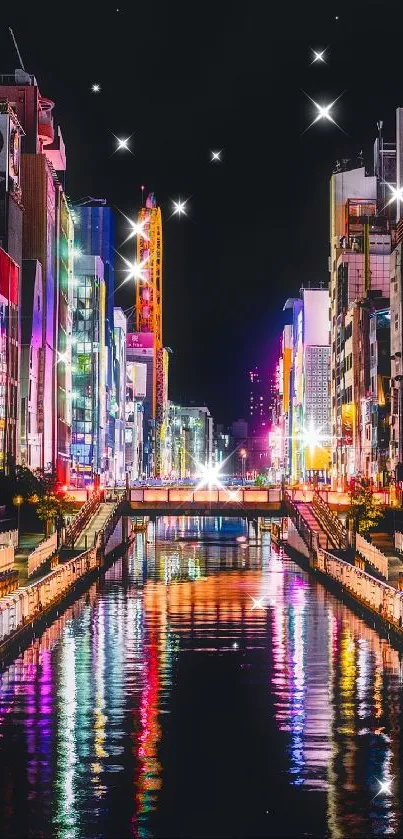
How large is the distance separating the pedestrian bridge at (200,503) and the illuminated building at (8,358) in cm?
1891

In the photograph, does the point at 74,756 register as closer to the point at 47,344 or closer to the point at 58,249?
the point at 47,344

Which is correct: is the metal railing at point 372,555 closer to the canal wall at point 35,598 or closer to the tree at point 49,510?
the canal wall at point 35,598

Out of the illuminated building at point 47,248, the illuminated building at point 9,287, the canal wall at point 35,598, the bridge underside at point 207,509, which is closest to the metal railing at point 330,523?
the bridge underside at point 207,509

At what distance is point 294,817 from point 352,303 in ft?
585

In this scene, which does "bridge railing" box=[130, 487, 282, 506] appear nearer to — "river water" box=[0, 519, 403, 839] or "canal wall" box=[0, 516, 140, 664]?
"canal wall" box=[0, 516, 140, 664]

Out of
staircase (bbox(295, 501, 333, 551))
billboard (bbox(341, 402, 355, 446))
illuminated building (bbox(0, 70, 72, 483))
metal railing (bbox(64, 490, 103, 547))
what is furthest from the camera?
billboard (bbox(341, 402, 355, 446))

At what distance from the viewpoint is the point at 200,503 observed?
367ft

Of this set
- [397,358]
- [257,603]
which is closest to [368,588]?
[257,603]

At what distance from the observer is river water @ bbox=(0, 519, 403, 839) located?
Result: 2303 cm

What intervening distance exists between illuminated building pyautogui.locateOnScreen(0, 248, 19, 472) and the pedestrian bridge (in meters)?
18.9

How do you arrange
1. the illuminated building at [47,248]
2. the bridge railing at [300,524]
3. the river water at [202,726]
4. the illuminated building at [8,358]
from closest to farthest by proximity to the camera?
the river water at [202,726] < the bridge railing at [300,524] < the illuminated building at [8,358] < the illuminated building at [47,248]

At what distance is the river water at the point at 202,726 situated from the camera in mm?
23031

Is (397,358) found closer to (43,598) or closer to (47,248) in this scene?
(47,248)

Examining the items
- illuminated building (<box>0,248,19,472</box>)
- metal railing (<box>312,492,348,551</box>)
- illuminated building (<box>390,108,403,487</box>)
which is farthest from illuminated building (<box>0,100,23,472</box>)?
illuminated building (<box>390,108,403,487</box>)
